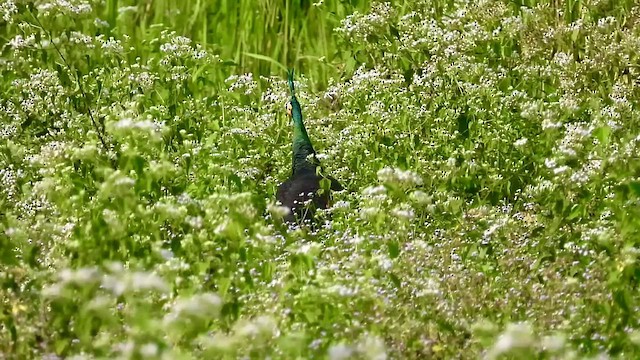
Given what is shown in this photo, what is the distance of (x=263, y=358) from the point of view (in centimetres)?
269

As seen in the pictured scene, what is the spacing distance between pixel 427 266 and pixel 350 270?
44 centimetres

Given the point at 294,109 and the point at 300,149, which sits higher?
the point at 294,109


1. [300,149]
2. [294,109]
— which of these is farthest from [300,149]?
[294,109]

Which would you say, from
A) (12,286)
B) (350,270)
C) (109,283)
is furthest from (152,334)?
(350,270)

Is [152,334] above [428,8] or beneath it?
beneath

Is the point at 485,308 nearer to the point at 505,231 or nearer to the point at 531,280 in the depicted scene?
the point at 531,280

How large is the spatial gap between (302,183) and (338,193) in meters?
0.25

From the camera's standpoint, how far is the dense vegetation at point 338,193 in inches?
121

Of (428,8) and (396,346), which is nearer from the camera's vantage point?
(396,346)

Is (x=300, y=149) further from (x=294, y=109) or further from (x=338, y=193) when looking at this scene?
(x=338, y=193)

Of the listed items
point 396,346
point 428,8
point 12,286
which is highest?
point 428,8

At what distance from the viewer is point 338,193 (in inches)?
181

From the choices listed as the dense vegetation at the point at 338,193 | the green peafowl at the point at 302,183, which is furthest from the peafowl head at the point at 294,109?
the dense vegetation at the point at 338,193

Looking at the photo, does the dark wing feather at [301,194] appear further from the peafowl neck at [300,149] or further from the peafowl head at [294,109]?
the peafowl head at [294,109]
